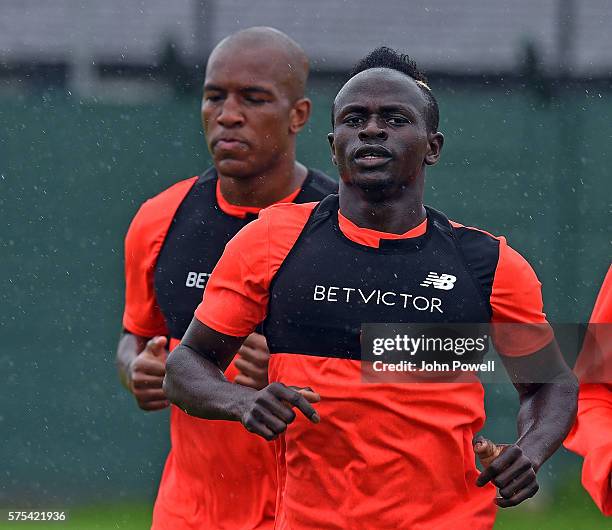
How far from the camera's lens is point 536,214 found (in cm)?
858

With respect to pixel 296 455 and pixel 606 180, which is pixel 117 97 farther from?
pixel 296 455

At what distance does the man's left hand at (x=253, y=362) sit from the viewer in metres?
4.47

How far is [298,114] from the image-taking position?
5484 millimetres

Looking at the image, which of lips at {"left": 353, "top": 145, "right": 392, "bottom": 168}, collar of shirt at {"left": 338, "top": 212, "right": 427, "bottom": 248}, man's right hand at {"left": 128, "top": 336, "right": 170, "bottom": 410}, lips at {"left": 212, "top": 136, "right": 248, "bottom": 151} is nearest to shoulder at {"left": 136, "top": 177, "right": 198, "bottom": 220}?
lips at {"left": 212, "top": 136, "right": 248, "bottom": 151}

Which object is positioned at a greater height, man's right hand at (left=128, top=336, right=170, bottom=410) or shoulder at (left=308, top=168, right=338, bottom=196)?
shoulder at (left=308, top=168, right=338, bottom=196)

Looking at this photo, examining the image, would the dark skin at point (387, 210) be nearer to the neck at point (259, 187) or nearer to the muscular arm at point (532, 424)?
the muscular arm at point (532, 424)

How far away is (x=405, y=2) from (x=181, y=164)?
6.51 ft

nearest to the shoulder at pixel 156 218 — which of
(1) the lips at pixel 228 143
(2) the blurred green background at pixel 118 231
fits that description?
(1) the lips at pixel 228 143

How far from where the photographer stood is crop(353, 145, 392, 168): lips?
3924 millimetres

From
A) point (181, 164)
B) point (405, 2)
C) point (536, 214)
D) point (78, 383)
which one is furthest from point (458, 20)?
point (78, 383)

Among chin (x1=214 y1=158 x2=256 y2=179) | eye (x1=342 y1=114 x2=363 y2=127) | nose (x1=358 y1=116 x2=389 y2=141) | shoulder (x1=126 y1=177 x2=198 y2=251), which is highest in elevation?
eye (x1=342 y1=114 x2=363 y2=127)

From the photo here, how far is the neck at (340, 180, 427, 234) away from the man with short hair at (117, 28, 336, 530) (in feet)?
3.46

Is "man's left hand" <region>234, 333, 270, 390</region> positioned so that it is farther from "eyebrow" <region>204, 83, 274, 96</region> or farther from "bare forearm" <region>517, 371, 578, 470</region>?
"eyebrow" <region>204, 83, 274, 96</region>

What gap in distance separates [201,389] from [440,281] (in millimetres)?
769
